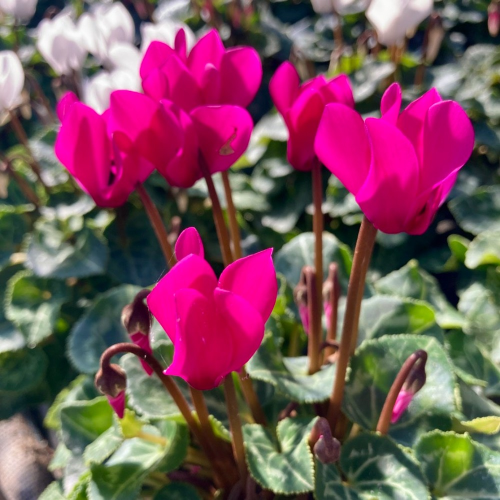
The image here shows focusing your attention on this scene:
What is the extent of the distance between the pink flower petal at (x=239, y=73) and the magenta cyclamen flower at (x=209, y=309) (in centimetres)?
28

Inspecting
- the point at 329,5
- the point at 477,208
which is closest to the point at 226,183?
the point at 477,208

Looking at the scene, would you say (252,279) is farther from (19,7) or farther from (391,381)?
(19,7)

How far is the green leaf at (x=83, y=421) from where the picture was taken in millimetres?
800

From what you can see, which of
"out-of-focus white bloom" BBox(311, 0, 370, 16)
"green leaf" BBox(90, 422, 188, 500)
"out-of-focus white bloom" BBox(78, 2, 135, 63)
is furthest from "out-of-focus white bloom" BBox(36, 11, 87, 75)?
"green leaf" BBox(90, 422, 188, 500)

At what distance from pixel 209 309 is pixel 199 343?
0.03m

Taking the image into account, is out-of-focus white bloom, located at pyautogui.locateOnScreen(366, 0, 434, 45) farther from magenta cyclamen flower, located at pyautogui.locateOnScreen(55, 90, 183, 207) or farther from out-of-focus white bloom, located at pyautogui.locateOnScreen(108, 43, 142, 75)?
magenta cyclamen flower, located at pyautogui.locateOnScreen(55, 90, 183, 207)

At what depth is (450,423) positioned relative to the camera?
715 mm

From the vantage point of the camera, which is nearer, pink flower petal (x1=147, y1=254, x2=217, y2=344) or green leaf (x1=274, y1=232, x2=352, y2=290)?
pink flower petal (x1=147, y1=254, x2=217, y2=344)

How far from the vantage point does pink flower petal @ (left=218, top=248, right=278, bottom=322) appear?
0.44 m

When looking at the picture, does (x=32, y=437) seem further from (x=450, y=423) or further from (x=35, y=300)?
(x=450, y=423)

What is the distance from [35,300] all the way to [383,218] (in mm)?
923

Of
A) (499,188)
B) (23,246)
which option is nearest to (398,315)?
(499,188)

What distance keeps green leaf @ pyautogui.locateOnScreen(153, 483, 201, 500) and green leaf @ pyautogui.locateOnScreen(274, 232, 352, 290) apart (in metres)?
0.42

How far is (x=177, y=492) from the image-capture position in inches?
27.8
